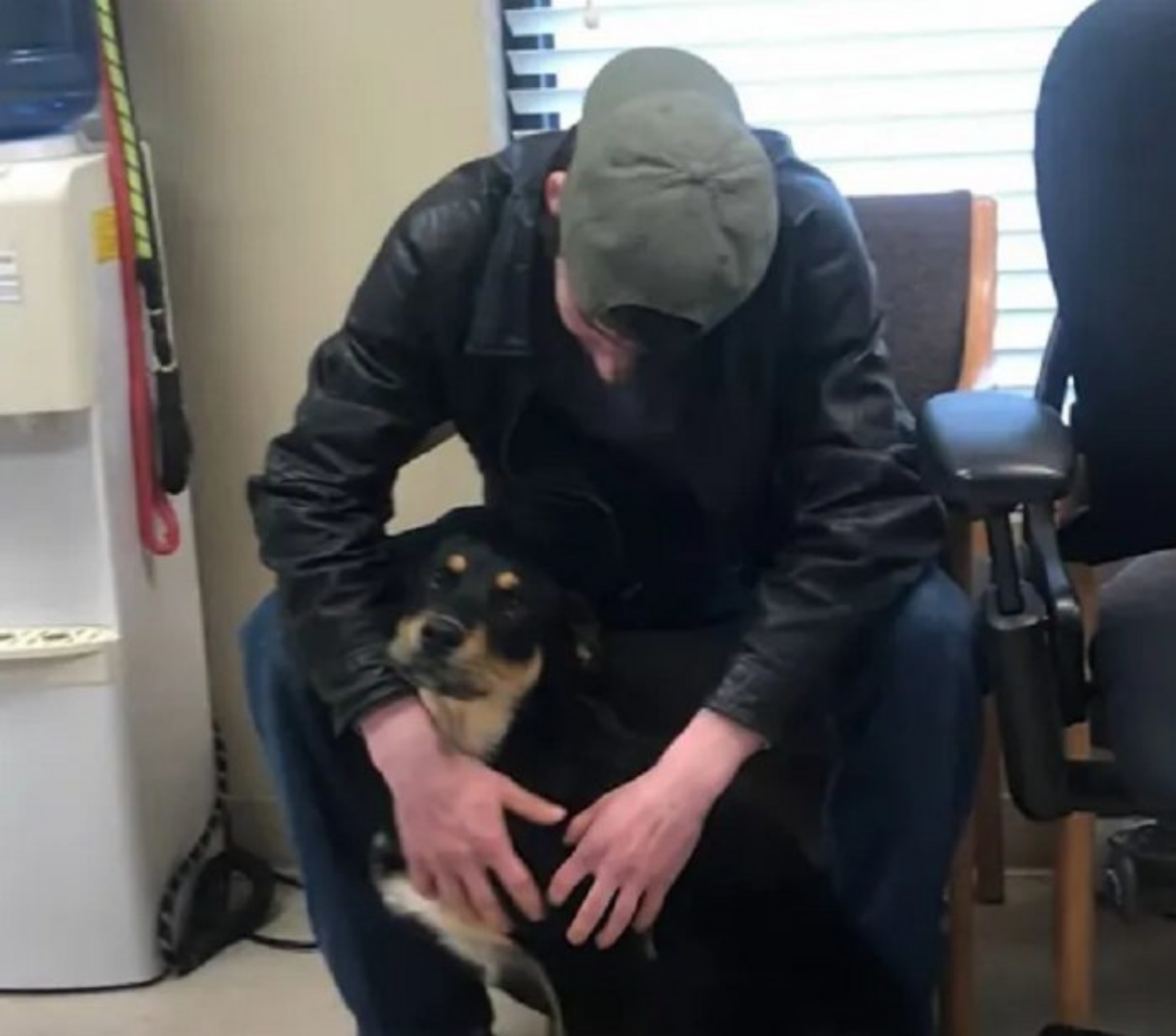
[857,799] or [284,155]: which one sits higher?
[284,155]

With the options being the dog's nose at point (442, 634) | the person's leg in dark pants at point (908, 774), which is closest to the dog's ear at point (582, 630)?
the dog's nose at point (442, 634)

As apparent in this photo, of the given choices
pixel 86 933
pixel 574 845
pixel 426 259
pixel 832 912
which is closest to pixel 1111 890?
pixel 832 912

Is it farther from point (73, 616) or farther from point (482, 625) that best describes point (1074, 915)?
point (73, 616)

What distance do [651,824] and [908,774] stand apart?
23cm

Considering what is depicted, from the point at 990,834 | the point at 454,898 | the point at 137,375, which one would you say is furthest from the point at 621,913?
the point at 137,375

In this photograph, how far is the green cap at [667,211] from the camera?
138cm

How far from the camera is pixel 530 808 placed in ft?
5.20

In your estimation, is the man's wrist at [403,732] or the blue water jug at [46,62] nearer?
the man's wrist at [403,732]

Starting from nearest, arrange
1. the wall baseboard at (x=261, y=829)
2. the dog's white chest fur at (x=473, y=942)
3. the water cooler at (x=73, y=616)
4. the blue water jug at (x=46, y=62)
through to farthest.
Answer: the dog's white chest fur at (x=473, y=942) < the water cooler at (x=73, y=616) < the blue water jug at (x=46, y=62) < the wall baseboard at (x=261, y=829)

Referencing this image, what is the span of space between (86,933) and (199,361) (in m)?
0.66

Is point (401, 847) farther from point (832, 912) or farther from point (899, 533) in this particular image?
point (899, 533)

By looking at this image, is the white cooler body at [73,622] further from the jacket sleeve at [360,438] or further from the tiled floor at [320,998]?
the jacket sleeve at [360,438]

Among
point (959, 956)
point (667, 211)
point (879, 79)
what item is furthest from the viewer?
point (879, 79)

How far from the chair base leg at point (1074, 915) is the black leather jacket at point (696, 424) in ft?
1.00
